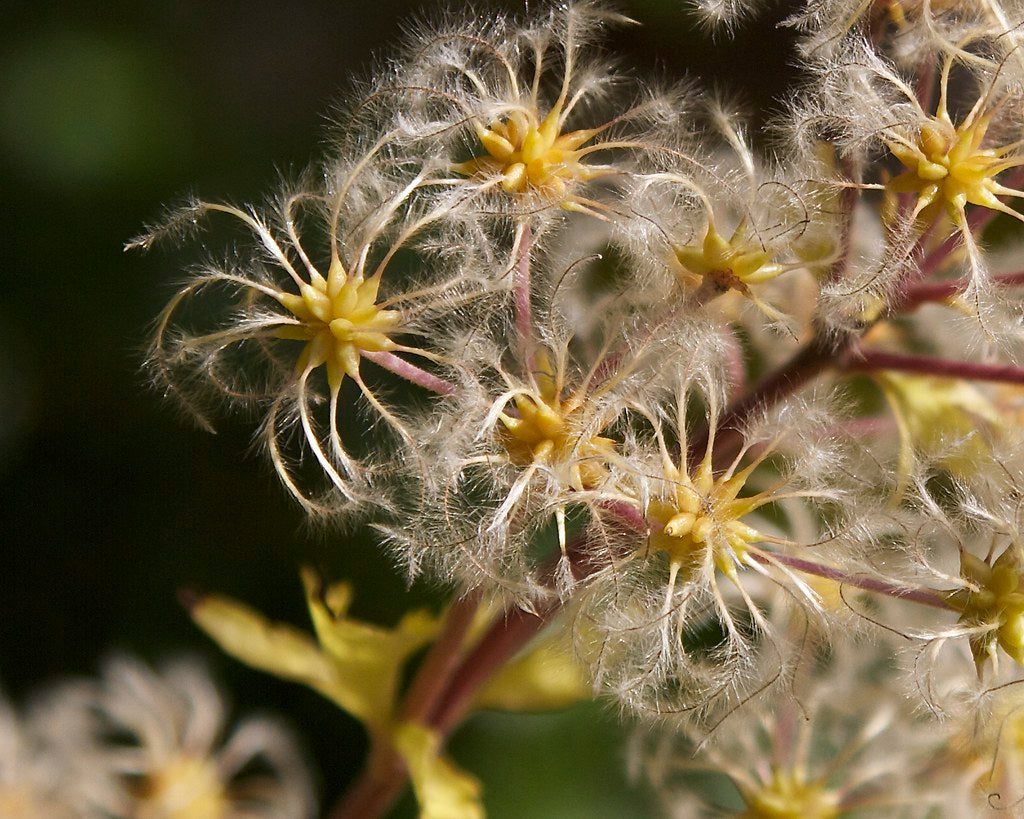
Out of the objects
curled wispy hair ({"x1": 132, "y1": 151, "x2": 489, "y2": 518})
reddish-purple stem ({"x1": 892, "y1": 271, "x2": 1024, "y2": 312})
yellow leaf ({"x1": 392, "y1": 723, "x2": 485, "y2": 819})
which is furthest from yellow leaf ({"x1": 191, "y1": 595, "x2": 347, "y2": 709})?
reddish-purple stem ({"x1": 892, "y1": 271, "x2": 1024, "y2": 312})

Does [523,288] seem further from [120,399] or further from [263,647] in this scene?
[120,399]

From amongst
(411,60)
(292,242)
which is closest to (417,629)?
(292,242)

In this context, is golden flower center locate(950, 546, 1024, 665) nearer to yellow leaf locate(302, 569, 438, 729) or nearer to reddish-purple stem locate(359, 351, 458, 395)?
reddish-purple stem locate(359, 351, 458, 395)

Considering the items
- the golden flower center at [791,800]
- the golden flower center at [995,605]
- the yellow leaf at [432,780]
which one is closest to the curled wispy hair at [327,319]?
the yellow leaf at [432,780]

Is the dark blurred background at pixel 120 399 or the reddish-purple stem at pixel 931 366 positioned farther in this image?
the dark blurred background at pixel 120 399

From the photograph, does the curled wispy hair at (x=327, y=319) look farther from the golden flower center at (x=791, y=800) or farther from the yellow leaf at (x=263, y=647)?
the golden flower center at (x=791, y=800)

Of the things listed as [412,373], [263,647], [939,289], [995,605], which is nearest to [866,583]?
[995,605]

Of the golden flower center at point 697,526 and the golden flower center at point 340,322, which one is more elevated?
the golden flower center at point 340,322
